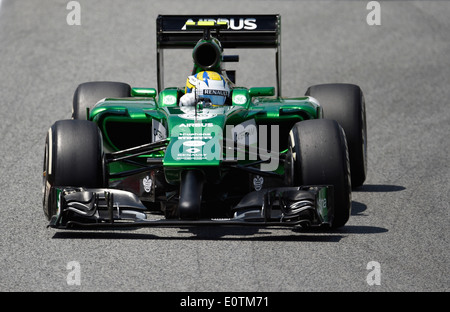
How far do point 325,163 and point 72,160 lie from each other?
2358 mm

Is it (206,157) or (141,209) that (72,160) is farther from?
(206,157)

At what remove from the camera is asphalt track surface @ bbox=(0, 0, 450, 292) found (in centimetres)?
800

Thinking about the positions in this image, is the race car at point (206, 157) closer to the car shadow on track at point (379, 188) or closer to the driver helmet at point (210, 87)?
the driver helmet at point (210, 87)

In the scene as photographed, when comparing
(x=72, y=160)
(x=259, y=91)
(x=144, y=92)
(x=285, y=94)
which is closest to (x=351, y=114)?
(x=259, y=91)

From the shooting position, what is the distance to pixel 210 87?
10867 millimetres

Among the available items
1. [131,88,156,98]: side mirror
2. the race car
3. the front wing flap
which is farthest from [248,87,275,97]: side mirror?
the front wing flap

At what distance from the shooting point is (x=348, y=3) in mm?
22484

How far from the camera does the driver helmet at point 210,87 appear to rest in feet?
35.6

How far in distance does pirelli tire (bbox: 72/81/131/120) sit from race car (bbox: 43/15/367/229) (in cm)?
2

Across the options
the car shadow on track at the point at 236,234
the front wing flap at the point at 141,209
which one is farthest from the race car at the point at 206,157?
the car shadow on track at the point at 236,234

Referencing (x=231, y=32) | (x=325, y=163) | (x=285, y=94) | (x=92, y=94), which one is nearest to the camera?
(x=325, y=163)

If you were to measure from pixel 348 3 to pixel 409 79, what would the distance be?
186 inches

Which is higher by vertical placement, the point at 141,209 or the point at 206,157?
the point at 206,157

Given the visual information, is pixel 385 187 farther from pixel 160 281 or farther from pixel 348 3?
pixel 348 3
